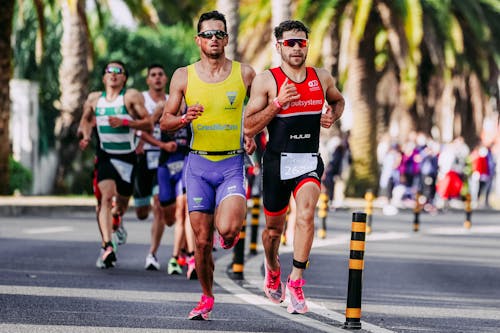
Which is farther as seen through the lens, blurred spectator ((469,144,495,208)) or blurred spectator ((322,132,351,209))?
blurred spectator ((469,144,495,208))

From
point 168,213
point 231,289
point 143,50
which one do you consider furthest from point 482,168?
point 231,289

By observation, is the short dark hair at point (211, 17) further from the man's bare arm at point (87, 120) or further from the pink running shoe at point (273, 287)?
the man's bare arm at point (87, 120)

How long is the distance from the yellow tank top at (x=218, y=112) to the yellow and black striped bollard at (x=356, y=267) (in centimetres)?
101

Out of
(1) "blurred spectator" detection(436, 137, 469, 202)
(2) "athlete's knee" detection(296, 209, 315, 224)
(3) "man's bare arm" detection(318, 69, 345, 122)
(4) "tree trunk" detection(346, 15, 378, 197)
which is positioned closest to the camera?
(2) "athlete's knee" detection(296, 209, 315, 224)

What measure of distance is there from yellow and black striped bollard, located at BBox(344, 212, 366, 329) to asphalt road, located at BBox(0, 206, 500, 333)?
119 millimetres

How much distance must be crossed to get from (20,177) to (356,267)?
75.9ft

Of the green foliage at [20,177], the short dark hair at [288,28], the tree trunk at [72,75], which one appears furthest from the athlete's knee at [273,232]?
the green foliage at [20,177]

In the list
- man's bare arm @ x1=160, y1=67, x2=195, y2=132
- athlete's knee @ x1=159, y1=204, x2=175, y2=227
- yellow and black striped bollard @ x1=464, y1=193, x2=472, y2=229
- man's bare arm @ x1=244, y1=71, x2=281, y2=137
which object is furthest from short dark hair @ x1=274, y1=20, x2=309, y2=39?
yellow and black striped bollard @ x1=464, y1=193, x2=472, y2=229

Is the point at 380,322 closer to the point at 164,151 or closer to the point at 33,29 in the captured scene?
the point at 164,151

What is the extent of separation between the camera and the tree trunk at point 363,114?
37.9 meters

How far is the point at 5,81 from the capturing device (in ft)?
92.3

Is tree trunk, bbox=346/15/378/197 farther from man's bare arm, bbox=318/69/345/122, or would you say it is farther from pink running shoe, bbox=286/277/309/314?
pink running shoe, bbox=286/277/309/314

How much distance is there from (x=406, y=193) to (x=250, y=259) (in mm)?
19506

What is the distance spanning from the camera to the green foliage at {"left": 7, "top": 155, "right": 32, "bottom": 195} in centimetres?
3234
